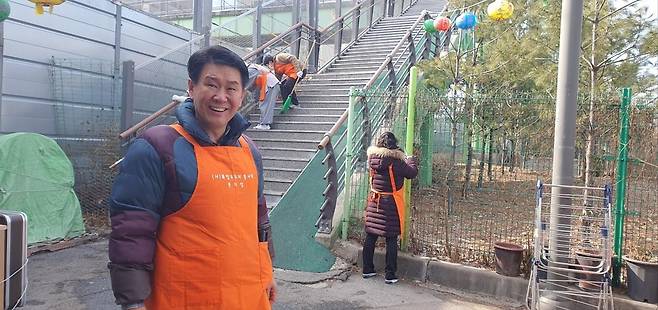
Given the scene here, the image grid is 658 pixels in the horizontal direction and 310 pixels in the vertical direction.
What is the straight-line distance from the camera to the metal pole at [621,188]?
4.70 m

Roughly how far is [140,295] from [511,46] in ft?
26.8

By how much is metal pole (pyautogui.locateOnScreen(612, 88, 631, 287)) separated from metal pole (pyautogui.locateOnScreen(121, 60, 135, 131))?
668 cm

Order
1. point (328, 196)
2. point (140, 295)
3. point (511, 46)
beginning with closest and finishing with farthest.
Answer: point (140, 295) < point (328, 196) < point (511, 46)

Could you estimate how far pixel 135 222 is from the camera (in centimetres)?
178

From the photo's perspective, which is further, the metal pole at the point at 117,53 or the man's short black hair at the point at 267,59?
the man's short black hair at the point at 267,59

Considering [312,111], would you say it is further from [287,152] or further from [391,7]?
[391,7]

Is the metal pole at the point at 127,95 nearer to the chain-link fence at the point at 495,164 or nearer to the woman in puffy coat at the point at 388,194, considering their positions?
the chain-link fence at the point at 495,164

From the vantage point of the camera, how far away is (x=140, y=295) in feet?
5.80

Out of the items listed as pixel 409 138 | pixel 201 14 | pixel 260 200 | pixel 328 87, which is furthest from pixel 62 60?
pixel 260 200

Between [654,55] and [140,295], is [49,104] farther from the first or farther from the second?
[654,55]

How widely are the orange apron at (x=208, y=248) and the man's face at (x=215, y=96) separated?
101mm

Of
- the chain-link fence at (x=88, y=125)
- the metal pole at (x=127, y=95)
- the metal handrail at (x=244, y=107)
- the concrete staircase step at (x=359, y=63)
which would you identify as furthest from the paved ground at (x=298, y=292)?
the concrete staircase step at (x=359, y=63)

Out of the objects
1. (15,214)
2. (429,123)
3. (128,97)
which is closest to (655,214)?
(429,123)

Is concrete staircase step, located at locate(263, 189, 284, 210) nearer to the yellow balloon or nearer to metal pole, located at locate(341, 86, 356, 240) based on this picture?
metal pole, located at locate(341, 86, 356, 240)
